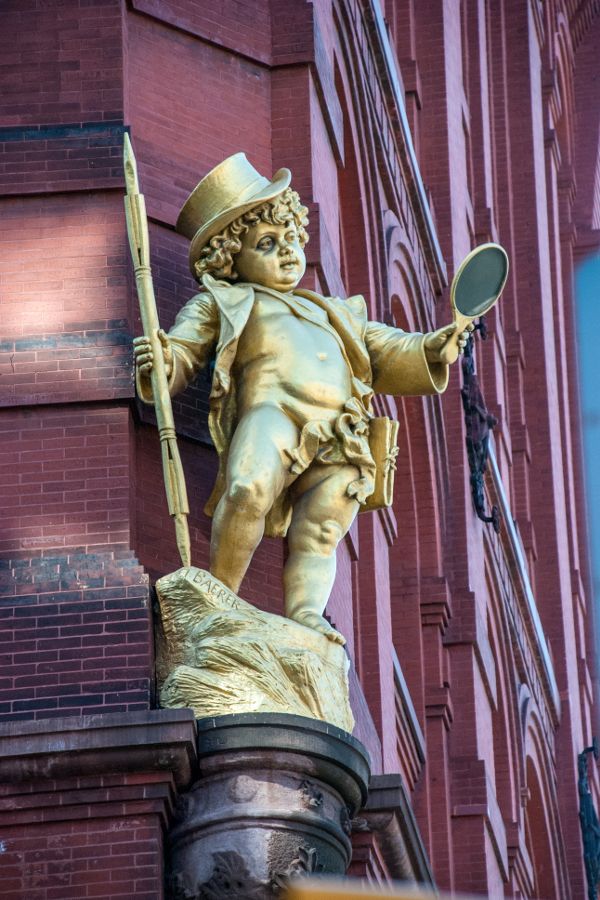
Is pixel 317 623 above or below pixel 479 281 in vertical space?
below

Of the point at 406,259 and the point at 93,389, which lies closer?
the point at 93,389

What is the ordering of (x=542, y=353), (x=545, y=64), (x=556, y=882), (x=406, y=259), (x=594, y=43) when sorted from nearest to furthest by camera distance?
1. (x=406, y=259)
2. (x=556, y=882)
3. (x=542, y=353)
4. (x=545, y=64)
5. (x=594, y=43)

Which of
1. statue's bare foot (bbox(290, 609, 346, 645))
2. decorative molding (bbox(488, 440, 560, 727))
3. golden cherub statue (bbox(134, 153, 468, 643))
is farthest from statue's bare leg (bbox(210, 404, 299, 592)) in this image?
decorative molding (bbox(488, 440, 560, 727))

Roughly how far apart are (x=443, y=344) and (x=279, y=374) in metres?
0.86

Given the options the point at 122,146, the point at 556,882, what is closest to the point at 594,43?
the point at 556,882

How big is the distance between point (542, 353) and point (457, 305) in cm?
1871

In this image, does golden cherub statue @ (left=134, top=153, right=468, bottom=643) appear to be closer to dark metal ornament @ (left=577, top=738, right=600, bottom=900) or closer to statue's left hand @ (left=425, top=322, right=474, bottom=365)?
statue's left hand @ (left=425, top=322, right=474, bottom=365)

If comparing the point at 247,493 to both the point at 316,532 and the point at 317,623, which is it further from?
the point at 317,623

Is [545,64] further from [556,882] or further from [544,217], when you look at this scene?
[556,882]

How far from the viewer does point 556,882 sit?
25.2m

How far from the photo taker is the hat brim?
11633mm

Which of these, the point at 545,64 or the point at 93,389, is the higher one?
the point at 545,64

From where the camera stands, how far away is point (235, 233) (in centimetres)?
1172

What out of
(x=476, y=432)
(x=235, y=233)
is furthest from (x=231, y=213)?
(x=476, y=432)
